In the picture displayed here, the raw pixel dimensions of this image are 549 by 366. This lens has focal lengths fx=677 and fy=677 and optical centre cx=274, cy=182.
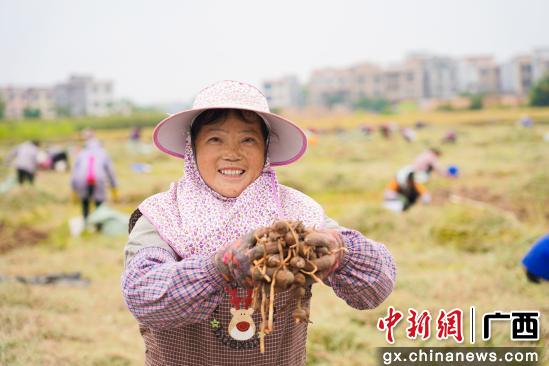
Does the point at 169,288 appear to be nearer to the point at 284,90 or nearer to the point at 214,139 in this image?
the point at 214,139

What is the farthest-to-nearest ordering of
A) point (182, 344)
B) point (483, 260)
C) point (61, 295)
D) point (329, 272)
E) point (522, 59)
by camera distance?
1. point (522, 59)
2. point (483, 260)
3. point (61, 295)
4. point (182, 344)
5. point (329, 272)

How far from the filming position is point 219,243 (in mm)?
1697

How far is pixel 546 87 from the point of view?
42.2 m

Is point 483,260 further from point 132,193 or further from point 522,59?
point 522,59

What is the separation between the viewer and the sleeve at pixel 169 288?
1.52 meters

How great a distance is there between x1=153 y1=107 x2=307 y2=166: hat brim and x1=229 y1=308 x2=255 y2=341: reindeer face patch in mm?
476

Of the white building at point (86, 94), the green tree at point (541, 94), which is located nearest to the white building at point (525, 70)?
the green tree at point (541, 94)

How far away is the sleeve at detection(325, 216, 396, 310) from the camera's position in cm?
164

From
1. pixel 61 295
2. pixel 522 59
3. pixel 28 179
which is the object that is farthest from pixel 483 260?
pixel 522 59

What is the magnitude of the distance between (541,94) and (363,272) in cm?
4470

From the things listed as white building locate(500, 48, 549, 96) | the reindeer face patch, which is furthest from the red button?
white building locate(500, 48, 549, 96)

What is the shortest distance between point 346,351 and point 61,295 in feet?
8.26

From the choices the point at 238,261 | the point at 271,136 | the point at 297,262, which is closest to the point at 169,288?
the point at 238,261

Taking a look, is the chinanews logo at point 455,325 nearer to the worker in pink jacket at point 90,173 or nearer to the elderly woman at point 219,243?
the elderly woman at point 219,243
